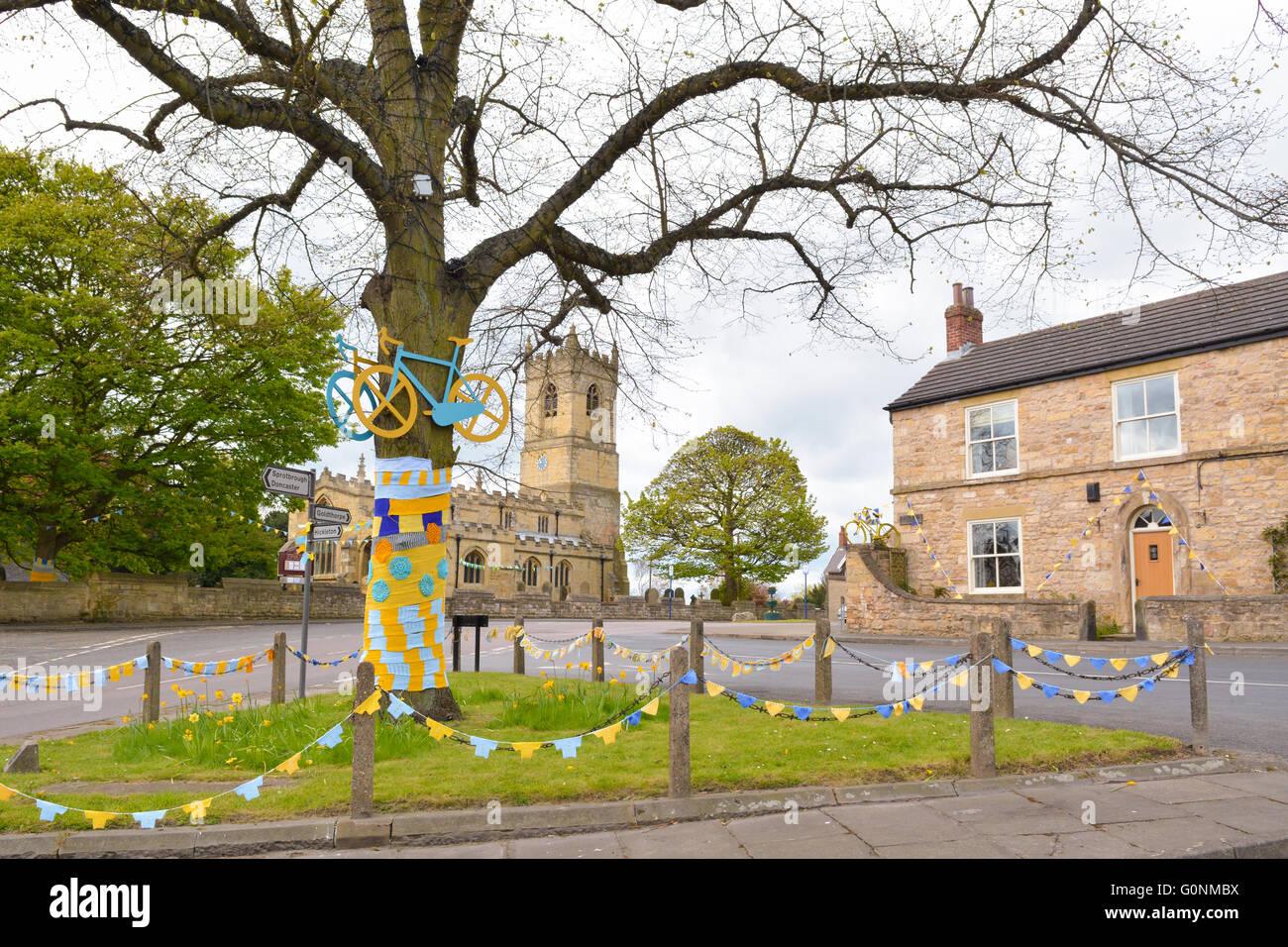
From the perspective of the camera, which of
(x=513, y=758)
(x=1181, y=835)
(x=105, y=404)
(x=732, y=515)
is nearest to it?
(x=1181, y=835)

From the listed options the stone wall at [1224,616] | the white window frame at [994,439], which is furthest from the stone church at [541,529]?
the stone wall at [1224,616]

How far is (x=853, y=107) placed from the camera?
867cm

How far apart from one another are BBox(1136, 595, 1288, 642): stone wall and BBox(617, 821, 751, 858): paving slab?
44.0 feet

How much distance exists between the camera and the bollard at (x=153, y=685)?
8461 mm

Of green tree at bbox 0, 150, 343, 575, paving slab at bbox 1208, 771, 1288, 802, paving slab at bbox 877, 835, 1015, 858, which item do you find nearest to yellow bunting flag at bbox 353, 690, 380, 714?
paving slab at bbox 877, 835, 1015, 858

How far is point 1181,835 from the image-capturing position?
15.4 ft

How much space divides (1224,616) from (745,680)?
32.9ft

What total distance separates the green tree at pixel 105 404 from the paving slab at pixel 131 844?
55.8 feet

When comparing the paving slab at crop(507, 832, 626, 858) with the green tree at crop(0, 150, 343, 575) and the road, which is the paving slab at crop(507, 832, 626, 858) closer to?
the road

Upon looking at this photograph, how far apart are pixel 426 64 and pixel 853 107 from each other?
4494mm

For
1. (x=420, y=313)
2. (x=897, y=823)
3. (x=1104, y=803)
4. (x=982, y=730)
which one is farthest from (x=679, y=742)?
(x=420, y=313)

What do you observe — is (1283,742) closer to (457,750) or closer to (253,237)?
(457,750)

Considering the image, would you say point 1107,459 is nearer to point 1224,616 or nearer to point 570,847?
point 1224,616

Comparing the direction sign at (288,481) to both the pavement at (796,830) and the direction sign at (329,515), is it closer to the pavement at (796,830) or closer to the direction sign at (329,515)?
the direction sign at (329,515)
